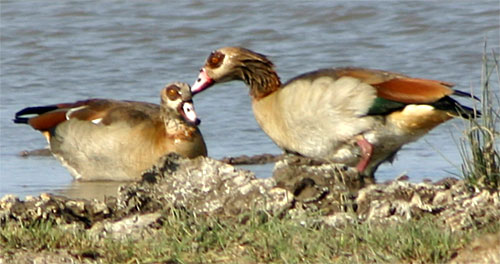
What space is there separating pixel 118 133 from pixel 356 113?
6.12 ft

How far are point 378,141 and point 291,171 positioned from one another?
177 cm

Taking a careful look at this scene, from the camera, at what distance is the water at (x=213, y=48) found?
8.98 meters

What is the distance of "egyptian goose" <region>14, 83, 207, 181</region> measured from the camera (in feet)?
26.9

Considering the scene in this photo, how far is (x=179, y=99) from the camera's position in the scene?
8156 millimetres

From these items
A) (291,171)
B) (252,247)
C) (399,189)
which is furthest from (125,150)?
(252,247)

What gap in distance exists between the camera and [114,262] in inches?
182

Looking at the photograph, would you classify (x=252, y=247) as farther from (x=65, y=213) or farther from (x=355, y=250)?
(x=65, y=213)

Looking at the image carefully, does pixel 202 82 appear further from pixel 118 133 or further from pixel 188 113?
pixel 118 133

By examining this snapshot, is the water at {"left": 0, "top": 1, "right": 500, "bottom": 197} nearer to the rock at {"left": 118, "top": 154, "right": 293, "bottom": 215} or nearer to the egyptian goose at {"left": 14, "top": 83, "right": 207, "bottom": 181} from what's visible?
the egyptian goose at {"left": 14, "top": 83, "right": 207, "bottom": 181}

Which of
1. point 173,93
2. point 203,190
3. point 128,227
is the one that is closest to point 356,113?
point 173,93

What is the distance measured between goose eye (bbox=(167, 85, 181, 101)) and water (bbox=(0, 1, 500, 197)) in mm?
748

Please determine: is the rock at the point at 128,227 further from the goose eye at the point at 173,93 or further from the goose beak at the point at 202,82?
the goose beak at the point at 202,82

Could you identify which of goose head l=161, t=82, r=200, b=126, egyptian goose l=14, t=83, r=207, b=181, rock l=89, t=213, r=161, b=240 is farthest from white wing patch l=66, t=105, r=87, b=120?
rock l=89, t=213, r=161, b=240

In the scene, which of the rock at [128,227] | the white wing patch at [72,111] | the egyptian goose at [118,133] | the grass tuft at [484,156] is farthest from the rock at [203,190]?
A: the white wing patch at [72,111]
